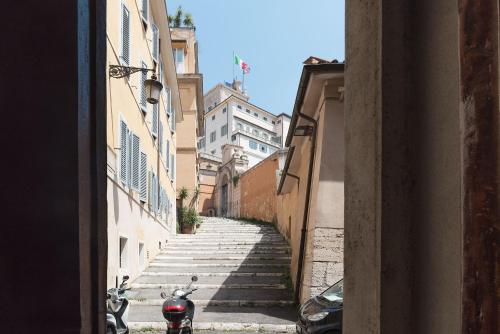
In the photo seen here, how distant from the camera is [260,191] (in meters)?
26.4

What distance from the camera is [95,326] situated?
125 cm

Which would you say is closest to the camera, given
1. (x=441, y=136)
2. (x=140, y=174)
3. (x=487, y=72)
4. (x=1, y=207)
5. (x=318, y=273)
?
(x=1, y=207)

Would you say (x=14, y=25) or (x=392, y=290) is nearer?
(x=14, y=25)

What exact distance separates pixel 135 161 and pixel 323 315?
6629 mm

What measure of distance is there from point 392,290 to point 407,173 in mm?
504

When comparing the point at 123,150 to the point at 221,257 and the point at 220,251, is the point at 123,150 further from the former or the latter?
the point at 220,251

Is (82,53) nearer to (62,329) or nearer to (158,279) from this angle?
(62,329)

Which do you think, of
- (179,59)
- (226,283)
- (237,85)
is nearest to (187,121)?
(179,59)

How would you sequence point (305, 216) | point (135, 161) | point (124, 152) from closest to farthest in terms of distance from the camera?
point (124, 152) → point (305, 216) → point (135, 161)

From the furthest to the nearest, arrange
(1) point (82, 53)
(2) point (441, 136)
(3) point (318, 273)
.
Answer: (3) point (318, 273) → (2) point (441, 136) → (1) point (82, 53)

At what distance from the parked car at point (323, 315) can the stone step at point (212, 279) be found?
5.43 metres

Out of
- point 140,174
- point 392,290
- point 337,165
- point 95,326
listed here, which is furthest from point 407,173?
point 140,174

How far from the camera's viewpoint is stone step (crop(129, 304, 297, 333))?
8141 millimetres

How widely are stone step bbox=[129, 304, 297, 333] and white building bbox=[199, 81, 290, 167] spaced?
48334 mm
